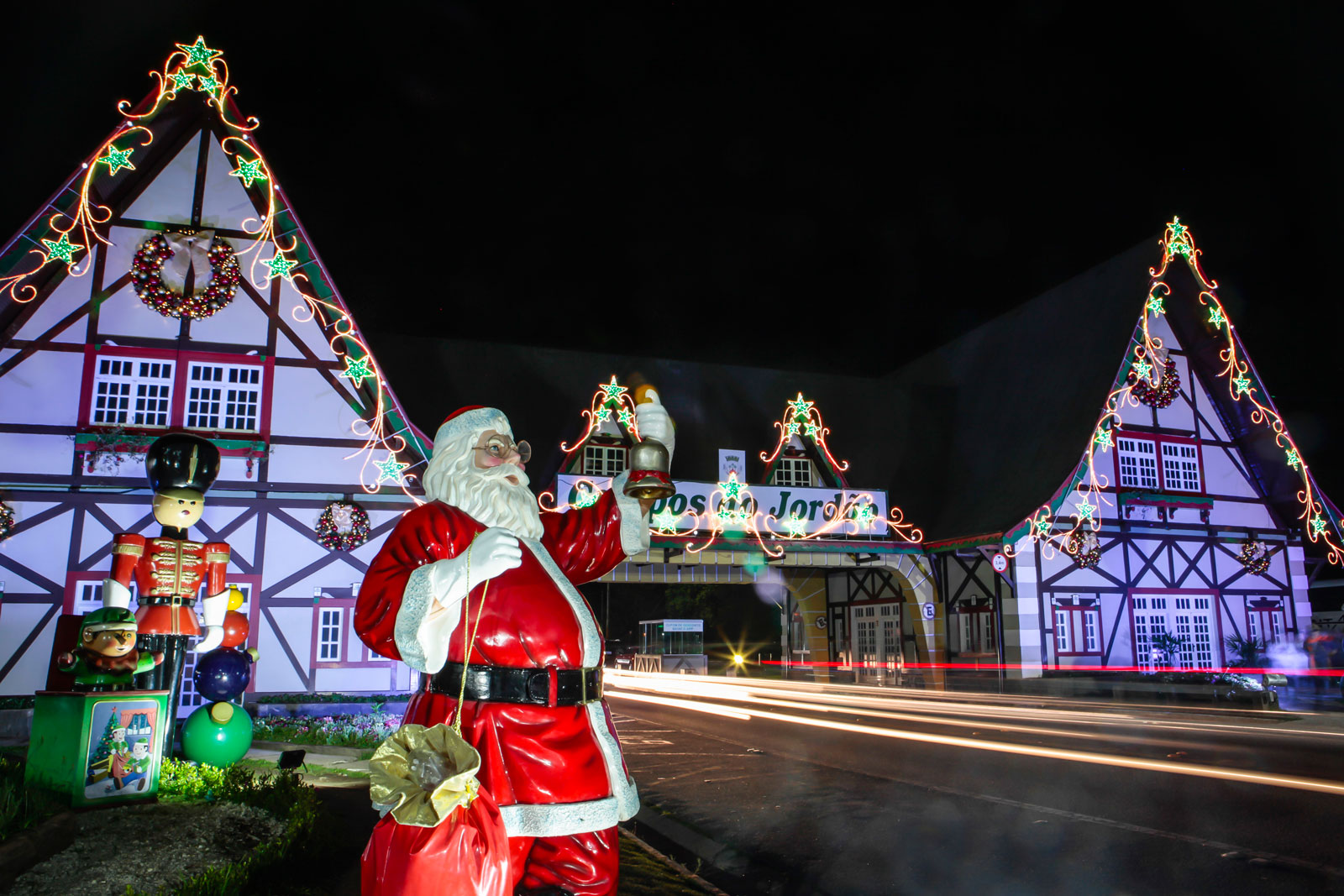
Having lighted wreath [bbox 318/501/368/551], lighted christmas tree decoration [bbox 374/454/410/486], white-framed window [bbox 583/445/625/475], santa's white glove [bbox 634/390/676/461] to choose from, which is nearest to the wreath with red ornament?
white-framed window [bbox 583/445/625/475]

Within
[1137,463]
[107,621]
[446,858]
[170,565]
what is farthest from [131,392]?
[1137,463]

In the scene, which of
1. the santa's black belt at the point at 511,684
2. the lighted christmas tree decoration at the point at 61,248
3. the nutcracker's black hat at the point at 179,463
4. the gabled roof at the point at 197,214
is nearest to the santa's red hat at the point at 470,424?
the santa's black belt at the point at 511,684

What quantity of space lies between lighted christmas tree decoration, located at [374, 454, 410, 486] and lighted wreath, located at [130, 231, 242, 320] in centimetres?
307

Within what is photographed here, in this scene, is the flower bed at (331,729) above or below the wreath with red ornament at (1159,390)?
below

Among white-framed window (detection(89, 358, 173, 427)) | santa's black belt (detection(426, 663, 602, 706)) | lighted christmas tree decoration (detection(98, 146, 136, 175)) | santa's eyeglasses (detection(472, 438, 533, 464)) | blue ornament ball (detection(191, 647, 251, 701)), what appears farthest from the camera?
white-framed window (detection(89, 358, 173, 427))

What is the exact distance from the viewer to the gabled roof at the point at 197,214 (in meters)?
10.7

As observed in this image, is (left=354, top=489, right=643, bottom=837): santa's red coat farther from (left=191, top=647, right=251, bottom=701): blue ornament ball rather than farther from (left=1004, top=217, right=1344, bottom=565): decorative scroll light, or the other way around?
(left=1004, top=217, right=1344, bottom=565): decorative scroll light

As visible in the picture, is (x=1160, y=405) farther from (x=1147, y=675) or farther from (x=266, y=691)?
(x=266, y=691)

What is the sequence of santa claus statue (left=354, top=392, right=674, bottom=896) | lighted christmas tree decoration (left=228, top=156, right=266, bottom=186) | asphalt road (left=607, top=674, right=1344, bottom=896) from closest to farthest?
santa claus statue (left=354, top=392, right=674, bottom=896) < asphalt road (left=607, top=674, right=1344, bottom=896) < lighted christmas tree decoration (left=228, top=156, right=266, bottom=186)

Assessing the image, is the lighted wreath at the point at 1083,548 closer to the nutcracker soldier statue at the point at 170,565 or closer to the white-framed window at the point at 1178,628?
the white-framed window at the point at 1178,628

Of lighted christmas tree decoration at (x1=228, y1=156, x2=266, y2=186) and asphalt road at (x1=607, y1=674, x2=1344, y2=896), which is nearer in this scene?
asphalt road at (x1=607, y1=674, x2=1344, y2=896)

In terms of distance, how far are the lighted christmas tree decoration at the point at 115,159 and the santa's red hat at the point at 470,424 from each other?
32.0ft

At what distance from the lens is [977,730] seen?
39.1 feet

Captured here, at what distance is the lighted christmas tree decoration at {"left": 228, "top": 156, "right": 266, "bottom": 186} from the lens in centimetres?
1155
